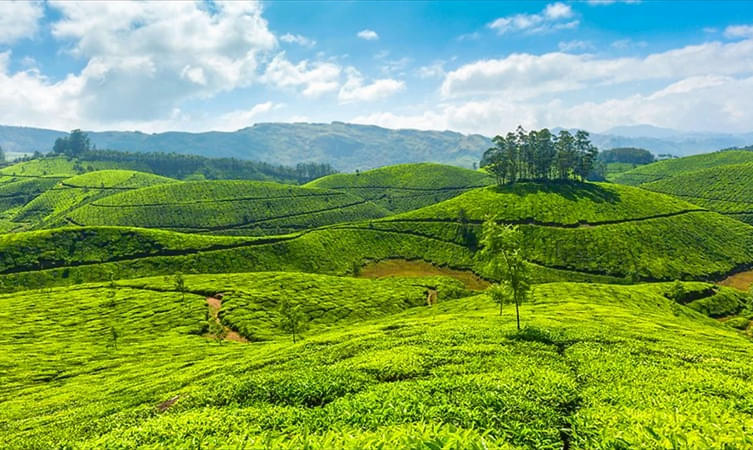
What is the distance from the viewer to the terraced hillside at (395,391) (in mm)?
17016

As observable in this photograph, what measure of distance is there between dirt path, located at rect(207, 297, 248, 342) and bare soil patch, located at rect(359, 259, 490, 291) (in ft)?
229

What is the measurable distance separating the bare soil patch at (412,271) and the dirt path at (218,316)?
229 feet

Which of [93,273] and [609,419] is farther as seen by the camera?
[93,273]

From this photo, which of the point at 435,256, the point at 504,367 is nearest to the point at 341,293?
the point at 435,256

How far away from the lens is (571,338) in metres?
44.3

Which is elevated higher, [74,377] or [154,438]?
[154,438]

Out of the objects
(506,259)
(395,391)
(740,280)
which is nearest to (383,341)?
(506,259)

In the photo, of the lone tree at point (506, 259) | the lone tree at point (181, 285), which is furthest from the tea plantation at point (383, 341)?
the lone tree at point (506, 259)

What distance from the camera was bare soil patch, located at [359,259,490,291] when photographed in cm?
16262

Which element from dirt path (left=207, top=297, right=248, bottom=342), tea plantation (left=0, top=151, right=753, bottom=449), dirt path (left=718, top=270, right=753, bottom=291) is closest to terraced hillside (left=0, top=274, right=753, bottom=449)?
tea plantation (left=0, top=151, right=753, bottom=449)

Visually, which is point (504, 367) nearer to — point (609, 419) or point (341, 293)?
point (609, 419)

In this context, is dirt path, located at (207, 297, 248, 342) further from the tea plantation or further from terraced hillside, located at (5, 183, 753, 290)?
terraced hillside, located at (5, 183, 753, 290)

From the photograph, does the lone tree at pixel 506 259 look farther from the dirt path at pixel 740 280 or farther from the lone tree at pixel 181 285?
the dirt path at pixel 740 280

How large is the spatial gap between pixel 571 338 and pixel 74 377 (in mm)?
82085
